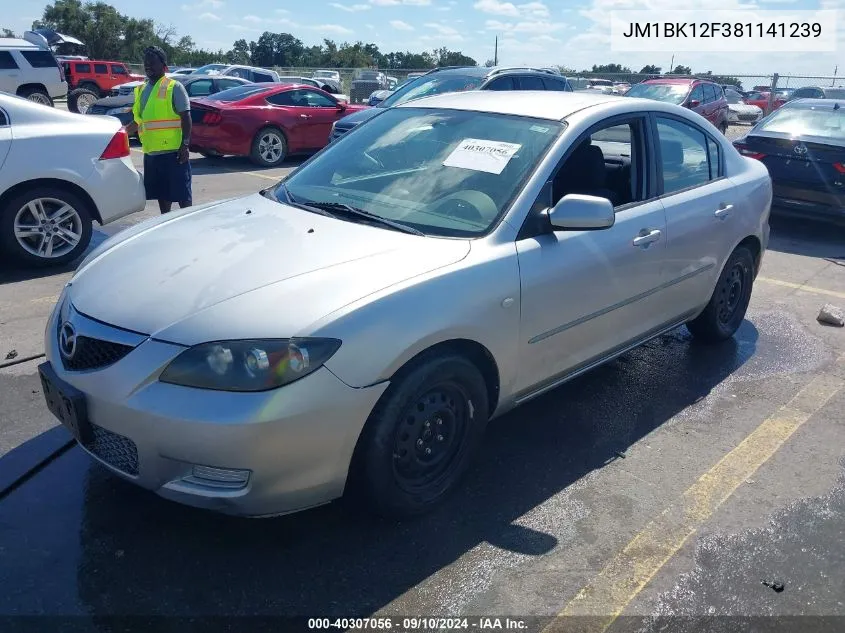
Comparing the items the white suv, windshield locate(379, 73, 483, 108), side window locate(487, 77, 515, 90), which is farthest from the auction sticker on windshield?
the white suv

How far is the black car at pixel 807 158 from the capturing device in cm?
812

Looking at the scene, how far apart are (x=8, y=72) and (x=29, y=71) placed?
1.61 feet

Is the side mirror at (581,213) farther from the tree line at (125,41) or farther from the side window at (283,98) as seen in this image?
the tree line at (125,41)

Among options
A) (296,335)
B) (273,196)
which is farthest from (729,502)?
(273,196)

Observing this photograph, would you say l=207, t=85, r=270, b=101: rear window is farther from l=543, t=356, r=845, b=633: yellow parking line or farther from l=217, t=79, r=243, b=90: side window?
l=543, t=356, r=845, b=633: yellow parking line

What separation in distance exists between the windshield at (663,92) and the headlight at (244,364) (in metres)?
15.2

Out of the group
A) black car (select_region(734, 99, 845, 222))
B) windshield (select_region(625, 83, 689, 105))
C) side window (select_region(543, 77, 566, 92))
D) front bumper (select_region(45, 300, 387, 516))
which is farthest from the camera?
windshield (select_region(625, 83, 689, 105))

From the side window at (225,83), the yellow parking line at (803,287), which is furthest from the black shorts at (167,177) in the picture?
the side window at (225,83)

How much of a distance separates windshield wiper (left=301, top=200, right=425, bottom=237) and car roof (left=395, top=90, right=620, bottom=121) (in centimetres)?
93

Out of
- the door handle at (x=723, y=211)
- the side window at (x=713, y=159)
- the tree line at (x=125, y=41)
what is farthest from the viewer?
the tree line at (x=125, y=41)

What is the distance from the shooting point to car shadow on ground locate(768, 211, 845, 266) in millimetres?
7934

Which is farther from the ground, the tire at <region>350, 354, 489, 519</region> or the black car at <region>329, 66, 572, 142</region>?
the black car at <region>329, 66, 572, 142</region>

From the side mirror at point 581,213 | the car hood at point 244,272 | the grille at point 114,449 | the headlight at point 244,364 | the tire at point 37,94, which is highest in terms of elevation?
the tire at point 37,94

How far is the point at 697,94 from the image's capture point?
651 inches
